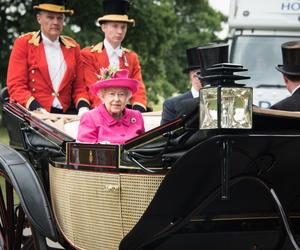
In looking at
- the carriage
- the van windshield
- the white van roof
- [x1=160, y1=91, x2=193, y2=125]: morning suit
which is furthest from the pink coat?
the white van roof

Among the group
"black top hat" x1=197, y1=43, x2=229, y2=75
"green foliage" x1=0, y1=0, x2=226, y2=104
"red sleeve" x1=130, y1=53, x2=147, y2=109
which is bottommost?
"green foliage" x1=0, y1=0, x2=226, y2=104

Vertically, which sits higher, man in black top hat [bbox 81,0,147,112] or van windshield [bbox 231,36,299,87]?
man in black top hat [bbox 81,0,147,112]

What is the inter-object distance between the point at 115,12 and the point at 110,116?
1.48 meters

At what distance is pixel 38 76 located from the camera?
497cm

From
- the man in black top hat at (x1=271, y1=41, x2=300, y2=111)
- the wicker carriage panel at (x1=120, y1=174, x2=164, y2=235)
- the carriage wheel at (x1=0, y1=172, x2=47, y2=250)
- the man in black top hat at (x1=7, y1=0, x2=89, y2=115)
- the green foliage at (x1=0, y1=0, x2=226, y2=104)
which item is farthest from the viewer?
the green foliage at (x1=0, y1=0, x2=226, y2=104)

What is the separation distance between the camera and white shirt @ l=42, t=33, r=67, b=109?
4.98 m

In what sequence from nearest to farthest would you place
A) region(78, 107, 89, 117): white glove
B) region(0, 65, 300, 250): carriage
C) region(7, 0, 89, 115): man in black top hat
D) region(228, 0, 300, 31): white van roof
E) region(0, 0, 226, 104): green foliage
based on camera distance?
region(0, 65, 300, 250): carriage → region(78, 107, 89, 117): white glove → region(7, 0, 89, 115): man in black top hat → region(228, 0, 300, 31): white van roof → region(0, 0, 226, 104): green foliage

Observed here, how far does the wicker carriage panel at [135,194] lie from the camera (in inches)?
117

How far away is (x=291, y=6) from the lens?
390 inches

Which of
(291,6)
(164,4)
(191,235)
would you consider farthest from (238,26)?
(164,4)

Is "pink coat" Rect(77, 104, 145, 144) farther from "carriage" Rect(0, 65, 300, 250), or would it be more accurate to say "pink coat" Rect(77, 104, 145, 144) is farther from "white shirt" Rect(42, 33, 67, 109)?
"white shirt" Rect(42, 33, 67, 109)

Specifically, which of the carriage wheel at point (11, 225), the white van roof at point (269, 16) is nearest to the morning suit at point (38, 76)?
the carriage wheel at point (11, 225)

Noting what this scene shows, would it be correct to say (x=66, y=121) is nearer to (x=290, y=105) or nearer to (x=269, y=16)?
(x=290, y=105)

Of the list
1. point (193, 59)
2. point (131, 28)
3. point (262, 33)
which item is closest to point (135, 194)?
point (193, 59)
